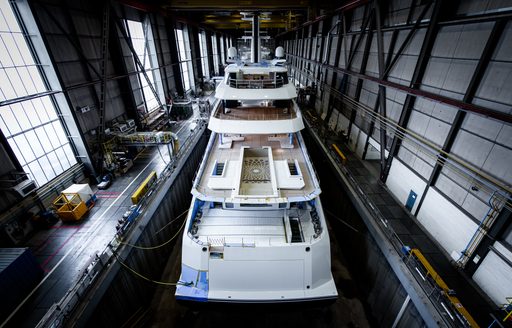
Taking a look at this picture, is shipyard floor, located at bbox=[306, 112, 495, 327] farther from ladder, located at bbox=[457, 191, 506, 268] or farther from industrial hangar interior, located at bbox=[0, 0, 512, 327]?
ladder, located at bbox=[457, 191, 506, 268]

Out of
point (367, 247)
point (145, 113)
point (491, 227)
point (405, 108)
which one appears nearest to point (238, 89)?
point (405, 108)

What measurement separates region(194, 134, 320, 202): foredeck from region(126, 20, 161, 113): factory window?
38.7 feet

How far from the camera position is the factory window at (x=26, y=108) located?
28.1 feet

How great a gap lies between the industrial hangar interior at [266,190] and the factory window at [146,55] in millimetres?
3428

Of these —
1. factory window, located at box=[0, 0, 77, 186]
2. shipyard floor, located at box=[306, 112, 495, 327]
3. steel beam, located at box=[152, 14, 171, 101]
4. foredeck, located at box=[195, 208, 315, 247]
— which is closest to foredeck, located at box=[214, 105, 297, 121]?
shipyard floor, located at box=[306, 112, 495, 327]

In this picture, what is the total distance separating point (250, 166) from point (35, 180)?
358 inches

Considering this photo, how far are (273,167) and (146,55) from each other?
1804 centimetres

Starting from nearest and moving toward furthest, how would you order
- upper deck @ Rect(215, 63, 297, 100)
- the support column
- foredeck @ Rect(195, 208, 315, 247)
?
foredeck @ Rect(195, 208, 315, 247) → upper deck @ Rect(215, 63, 297, 100) → the support column

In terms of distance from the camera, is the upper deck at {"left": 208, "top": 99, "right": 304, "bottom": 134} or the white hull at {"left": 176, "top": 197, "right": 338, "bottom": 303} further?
the upper deck at {"left": 208, "top": 99, "right": 304, "bottom": 134}

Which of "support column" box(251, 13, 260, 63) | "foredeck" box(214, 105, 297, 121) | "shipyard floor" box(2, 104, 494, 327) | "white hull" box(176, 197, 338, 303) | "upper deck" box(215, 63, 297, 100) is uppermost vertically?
"support column" box(251, 13, 260, 63)

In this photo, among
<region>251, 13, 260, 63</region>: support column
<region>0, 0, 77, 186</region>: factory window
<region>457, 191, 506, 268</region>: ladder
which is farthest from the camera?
<region>251, 13, 260, 63</region>: support column

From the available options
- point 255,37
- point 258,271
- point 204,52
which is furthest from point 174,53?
point 258,271

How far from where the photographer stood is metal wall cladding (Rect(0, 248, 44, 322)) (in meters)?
5.75

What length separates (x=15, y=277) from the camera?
604 centimetres
